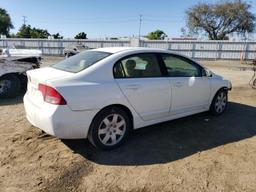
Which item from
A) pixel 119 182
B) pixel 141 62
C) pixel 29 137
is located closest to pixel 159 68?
pixel 141 62

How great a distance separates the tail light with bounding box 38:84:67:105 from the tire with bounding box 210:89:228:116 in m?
3.58

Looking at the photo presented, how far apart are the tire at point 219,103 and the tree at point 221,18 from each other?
39.9 metres

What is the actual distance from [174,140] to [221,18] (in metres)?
42.8

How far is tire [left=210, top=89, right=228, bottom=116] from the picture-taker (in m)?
5.88

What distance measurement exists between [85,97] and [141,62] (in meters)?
1.31

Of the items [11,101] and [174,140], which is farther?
[11,101]

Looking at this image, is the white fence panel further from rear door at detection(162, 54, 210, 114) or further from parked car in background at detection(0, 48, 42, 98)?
rear door at detection(162, 54, 210, 114)

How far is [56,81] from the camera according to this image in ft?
12.0

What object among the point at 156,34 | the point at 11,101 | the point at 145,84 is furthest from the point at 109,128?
the point at 156,34

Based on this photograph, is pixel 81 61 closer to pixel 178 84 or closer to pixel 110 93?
pixel 110 93

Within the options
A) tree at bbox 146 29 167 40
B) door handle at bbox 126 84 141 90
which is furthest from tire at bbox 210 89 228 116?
tree at bbox 146 29 167 40

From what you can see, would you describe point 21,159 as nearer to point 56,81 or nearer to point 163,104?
point 56,81

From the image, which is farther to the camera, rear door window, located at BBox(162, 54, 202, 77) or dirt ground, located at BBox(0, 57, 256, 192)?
rear door window, located at BBox(162, 54, 202, 77)

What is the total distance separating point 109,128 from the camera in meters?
4.07
